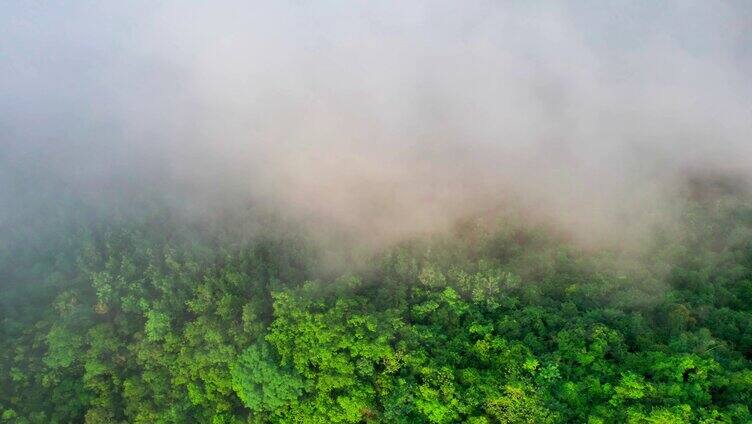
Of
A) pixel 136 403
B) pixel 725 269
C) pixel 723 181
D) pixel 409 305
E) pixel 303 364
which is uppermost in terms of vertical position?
pixel 723 181

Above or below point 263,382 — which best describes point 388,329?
above

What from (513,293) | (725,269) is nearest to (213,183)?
(513,293)

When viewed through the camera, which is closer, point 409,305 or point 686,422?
point 686,422

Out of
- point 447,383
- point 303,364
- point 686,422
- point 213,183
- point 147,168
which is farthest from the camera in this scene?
point 147,168

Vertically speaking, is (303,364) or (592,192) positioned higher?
(592,192)

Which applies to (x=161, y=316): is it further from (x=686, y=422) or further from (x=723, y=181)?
(x=723, y=181)

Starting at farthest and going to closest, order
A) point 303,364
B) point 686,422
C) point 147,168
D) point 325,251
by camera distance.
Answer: point 147,168 → point 325,251 → point 303,364 → point 686,422

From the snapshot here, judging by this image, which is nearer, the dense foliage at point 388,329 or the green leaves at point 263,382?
the dense foliage at point 388,329

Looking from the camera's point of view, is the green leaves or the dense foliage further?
the green leaves
